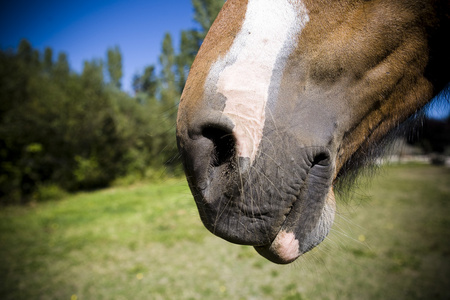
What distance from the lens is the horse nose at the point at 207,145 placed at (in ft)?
2.83

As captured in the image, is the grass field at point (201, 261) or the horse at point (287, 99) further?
the grass field at point (201, 261)

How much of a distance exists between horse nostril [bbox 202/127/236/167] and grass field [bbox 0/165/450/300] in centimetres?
71

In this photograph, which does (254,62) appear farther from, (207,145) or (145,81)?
(145,81)

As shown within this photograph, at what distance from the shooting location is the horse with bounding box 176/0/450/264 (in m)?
0.89

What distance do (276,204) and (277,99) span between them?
1.24ft

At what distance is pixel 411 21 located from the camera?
Result: 100 cm

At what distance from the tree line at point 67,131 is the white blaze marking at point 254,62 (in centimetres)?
599

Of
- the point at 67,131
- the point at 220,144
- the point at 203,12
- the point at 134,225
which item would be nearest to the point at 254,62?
the point at 220,144

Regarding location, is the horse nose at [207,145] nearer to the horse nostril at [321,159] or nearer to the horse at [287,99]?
the horse at [287,99]

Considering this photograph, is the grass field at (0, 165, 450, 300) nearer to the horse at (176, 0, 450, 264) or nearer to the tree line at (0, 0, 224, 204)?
the horse at (176, 0, 450, 264)

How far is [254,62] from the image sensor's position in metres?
0.91

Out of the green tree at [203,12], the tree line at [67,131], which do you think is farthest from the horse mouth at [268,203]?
the tree line at [67,131]

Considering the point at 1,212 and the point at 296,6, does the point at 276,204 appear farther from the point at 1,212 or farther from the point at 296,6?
the point at 1,212

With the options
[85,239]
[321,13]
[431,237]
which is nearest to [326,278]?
[431,237]
